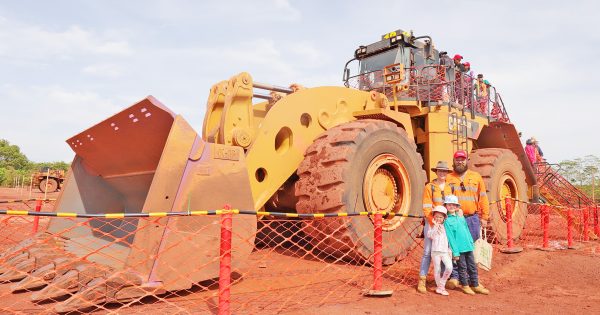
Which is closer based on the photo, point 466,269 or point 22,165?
point 466,269

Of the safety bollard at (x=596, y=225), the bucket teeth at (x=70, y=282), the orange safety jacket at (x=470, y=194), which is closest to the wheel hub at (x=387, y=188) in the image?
the orange safety jacket at (x=470, y=194)

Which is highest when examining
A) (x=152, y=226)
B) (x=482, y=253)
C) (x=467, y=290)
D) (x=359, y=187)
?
(x=359, y=187)

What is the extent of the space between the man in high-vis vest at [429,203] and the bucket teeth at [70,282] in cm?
319

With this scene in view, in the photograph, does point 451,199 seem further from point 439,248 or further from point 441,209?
point 439,248

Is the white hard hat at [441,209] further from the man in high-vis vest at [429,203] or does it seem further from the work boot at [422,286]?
the work boot at [422,286]

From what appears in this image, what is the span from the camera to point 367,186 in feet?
18.0

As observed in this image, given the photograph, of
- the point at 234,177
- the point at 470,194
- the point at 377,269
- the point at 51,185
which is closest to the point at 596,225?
the point at 470,194

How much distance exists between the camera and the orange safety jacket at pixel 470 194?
16.7 ft

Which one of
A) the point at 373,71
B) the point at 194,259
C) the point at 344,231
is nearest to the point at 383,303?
the point at 344,231

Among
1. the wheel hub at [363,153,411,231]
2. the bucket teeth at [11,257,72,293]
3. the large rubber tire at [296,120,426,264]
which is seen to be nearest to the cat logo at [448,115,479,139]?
the large rubber tire at [296,120,426,264]

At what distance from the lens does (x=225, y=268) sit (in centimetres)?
333

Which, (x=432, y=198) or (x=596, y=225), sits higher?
(x=432, y=198)

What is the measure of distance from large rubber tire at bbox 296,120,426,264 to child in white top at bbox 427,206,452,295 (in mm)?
853

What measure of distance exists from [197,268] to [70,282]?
102 cm
